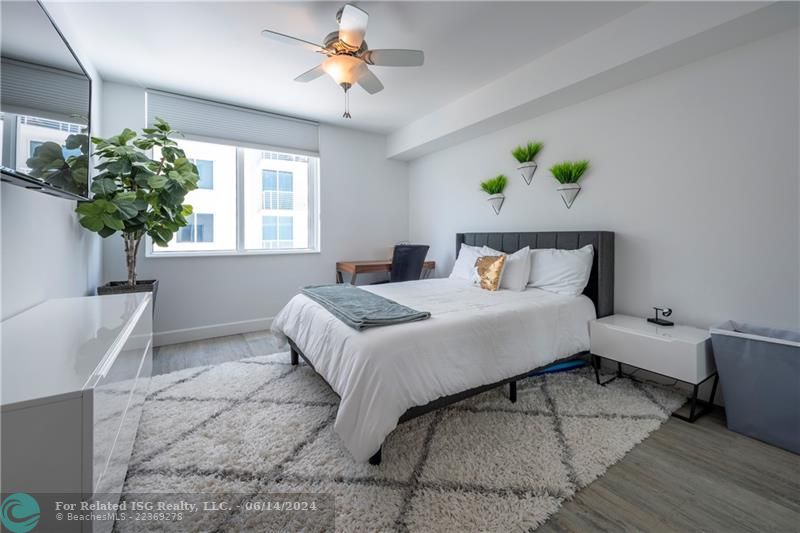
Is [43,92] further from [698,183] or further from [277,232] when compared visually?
[698,183]

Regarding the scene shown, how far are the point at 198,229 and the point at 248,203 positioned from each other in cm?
62

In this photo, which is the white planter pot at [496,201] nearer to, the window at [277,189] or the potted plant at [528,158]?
the potted plant at [528,158]

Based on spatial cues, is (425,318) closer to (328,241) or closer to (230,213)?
(328,241)

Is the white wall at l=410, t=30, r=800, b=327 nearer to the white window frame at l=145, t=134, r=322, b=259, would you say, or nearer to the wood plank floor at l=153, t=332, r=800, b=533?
the wood plank floor at l=153, t=332, r=800, b=533

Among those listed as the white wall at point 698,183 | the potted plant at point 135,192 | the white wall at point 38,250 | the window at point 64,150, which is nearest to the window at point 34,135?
the window at point 64,150

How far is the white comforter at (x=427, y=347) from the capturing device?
1525mm

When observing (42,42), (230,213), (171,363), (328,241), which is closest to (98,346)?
(42,42)

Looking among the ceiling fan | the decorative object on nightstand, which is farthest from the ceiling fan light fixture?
the decorative object on nightstand

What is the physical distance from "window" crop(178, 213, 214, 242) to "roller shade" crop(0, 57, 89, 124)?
2044 mm

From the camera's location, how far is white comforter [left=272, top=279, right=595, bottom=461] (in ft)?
5.00

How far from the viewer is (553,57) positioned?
2.64 meters

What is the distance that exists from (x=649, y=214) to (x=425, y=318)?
6.62 feet

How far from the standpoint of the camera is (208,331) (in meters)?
3.62

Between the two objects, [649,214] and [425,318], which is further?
[649,214]
